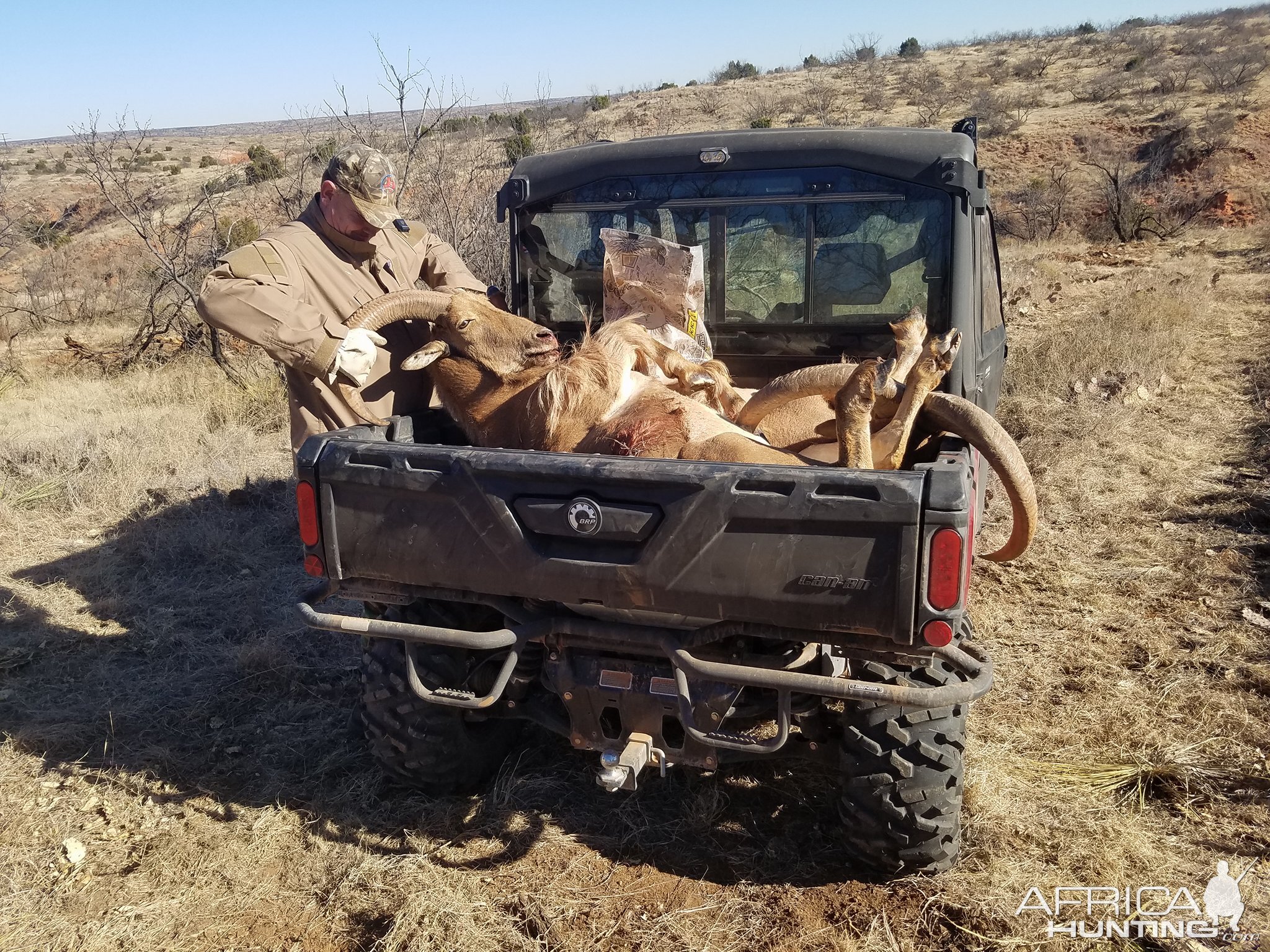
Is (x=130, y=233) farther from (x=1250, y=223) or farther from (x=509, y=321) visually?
(x=1250, y=223)

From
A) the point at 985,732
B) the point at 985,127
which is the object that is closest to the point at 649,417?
the point at 985,732

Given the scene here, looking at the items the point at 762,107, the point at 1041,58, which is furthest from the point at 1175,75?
the point at 762,107

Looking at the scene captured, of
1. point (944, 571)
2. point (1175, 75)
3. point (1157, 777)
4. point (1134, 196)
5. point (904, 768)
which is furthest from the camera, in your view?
point (1175, 75)

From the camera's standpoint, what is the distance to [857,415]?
3018 millimetres

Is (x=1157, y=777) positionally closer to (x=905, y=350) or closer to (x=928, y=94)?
(x=905, y=350)

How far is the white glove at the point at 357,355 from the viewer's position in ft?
11.5

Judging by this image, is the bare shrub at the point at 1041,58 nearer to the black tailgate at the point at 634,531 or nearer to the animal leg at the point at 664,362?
the animal leg at the point at 664,362

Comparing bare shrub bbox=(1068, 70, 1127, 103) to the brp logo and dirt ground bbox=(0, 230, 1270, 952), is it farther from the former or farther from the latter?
the brp logo

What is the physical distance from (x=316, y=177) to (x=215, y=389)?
685 centimetres

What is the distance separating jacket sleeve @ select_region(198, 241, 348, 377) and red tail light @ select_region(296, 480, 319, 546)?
106cm

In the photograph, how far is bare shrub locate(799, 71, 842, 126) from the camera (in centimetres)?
2953

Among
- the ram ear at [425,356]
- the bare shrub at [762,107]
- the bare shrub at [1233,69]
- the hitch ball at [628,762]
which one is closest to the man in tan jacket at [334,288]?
the ram ear at [425,356]

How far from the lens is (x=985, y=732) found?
3.90m

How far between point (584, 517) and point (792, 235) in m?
2.02
